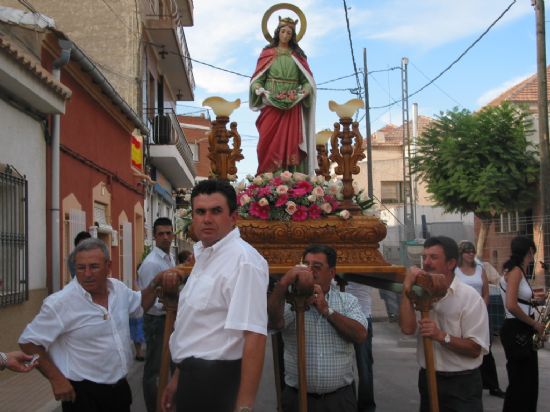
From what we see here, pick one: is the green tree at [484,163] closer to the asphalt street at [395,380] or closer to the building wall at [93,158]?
the asphalt street at [395,380]

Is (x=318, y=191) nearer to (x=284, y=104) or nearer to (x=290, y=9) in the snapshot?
(x=284, y=104)

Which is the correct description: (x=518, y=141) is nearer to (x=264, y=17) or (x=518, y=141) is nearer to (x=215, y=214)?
(x=264, y=17)

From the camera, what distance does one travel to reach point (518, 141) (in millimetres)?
21141

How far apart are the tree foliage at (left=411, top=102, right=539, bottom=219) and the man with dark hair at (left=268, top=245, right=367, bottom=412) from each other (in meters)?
17.8

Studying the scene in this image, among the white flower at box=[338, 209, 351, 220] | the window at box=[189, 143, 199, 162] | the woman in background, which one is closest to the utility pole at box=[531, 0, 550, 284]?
the woman in background

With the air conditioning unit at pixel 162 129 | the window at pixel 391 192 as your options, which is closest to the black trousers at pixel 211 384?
the air conditioning unit at pixel 162 129

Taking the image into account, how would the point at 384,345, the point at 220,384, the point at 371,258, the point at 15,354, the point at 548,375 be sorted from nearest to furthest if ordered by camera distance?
the point at 220,384, the point at 15,354, the point at 371,258, the point at 548,375, the point at 384,345

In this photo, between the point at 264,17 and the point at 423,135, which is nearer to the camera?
the point at 264,17

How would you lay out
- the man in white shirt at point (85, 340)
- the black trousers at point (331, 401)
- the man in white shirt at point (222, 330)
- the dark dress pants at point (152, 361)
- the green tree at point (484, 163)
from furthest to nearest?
the green tree at point (484, 163)
the dark dress pants at point (152, 361)
the black trousers at point (331, 401)
the man in white shirt at point (85, 340)
the man in white shirt at point (222, 330)

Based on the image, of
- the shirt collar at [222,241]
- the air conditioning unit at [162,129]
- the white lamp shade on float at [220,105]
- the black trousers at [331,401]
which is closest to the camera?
the shirt collar at [222,241]

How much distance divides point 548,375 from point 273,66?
537 centimetres

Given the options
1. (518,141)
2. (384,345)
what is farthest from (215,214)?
(518,141)

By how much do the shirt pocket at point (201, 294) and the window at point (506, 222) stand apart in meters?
18.5

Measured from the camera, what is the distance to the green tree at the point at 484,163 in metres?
20.9
